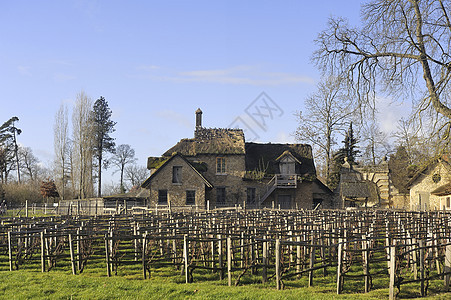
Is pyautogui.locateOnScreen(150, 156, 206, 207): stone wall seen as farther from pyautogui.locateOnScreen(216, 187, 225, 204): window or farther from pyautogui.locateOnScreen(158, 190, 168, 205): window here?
pyautogui.locateOnScreen(216, 187, 225, 204): window

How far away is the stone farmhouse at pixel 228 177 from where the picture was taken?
4291 cm

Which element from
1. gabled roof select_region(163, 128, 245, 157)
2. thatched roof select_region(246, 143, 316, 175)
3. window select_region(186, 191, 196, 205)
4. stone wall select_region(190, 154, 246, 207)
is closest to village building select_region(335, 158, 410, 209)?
thatched roof select_region(246, 143, 316, 175)

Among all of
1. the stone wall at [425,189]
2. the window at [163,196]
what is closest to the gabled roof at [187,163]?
the window at [163,196]

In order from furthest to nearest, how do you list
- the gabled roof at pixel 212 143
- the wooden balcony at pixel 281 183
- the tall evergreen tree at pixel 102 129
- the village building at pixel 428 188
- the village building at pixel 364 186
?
the tall evergreen tree at pixel 102 129 → the village building at pixel 364 186 → the gabled roof at pixel 212 143 → the wooden balcony at pixel 281 183 → the village building at pixel 428 188

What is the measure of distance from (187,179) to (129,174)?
45344 mm

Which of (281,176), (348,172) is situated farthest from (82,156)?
(348,172)

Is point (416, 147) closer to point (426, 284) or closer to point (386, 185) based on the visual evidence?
point (426, 284)

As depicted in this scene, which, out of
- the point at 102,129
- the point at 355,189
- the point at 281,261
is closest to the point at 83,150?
the point at 102,129

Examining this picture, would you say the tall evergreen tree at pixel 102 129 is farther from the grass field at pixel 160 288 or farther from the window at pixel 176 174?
the grass field at pixel 160 288

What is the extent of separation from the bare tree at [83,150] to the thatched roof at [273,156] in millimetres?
20134

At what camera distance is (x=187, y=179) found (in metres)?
42.8

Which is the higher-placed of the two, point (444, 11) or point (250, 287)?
point (444, 11)

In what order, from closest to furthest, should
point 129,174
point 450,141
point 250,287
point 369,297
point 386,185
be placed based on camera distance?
point 369,297
point 250,287
point 450,141
point 386,185
point 129,174

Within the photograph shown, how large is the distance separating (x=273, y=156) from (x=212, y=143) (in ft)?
20.3
